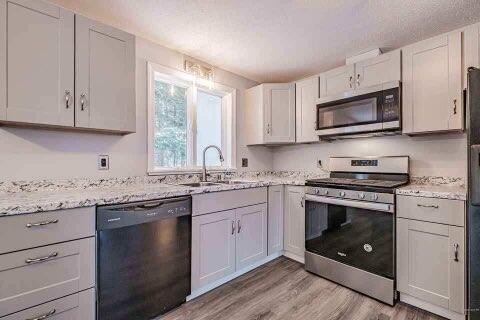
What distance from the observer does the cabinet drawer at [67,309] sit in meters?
1.15

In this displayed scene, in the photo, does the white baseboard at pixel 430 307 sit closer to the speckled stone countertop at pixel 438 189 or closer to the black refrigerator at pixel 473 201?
the black refrigerator at pixel 473 201

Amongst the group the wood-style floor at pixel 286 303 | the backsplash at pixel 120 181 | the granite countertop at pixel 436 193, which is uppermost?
the backsplash at pixel 120 181

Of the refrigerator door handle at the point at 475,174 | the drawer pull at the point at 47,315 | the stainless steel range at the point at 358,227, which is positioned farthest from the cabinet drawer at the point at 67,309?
the refrigerator door handle at the point at 475,174

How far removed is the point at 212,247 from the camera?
Answer: 1.98 m

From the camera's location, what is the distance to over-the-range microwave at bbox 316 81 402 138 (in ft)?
6.82

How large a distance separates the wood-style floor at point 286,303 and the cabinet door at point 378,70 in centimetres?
190

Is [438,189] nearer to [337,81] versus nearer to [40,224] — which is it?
[337,81]

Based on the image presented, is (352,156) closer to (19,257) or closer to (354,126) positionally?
(354,126)

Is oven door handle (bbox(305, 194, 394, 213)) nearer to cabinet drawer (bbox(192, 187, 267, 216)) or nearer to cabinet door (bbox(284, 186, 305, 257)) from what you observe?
cabinet door (bbox(284, 186, 305, 257))

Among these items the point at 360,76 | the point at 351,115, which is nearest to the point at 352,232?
the point at 351,115

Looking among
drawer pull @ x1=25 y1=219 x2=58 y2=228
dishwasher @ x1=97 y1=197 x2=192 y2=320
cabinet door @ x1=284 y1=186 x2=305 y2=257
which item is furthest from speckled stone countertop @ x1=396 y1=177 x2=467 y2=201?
drawer pull @ x1=25 y1=219 x2=58 y2=228

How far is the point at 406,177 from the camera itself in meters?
2.21

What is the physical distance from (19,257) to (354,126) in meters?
2.62

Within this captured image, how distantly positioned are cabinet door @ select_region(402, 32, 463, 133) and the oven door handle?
28.7 inches
